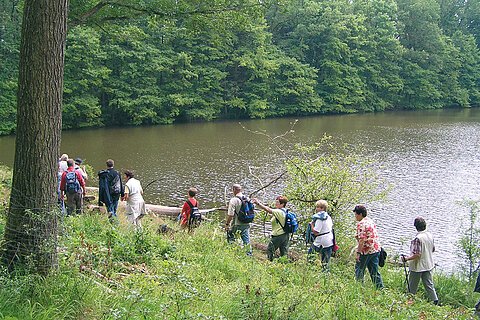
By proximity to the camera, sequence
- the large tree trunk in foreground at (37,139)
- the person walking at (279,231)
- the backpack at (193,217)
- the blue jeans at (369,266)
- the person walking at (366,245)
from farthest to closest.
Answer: the backpack at (193,217) < the person walking at (279,231) < the blue jeans at (369,266) < the person walking at (366,245) < the large tree trunk in foreground at (37,139)

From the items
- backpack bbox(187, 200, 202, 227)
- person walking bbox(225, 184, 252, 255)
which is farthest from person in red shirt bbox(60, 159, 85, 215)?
person walking bbox(225, 184, 252, 255)

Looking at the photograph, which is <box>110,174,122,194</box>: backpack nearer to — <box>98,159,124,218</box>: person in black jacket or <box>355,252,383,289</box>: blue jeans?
<box>98,159,124,218</box>: person in black jacket

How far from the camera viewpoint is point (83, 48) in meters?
37.3

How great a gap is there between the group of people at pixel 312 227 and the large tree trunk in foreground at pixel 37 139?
3.12 metres

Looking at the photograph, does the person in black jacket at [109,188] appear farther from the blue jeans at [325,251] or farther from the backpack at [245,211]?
the blue jeans at [325,251]

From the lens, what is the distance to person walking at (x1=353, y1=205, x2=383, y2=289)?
7363mm

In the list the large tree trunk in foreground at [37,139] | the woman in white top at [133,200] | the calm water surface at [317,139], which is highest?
the large tree trunk in foreground at [37,139]


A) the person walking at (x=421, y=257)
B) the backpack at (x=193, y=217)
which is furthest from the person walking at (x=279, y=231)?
the person walking at (x=421, y=257)

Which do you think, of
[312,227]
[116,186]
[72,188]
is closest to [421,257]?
[312,227]

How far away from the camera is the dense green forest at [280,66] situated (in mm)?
38344

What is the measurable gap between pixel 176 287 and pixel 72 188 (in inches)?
231

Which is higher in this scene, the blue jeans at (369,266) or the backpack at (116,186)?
the backpack at (116,186)

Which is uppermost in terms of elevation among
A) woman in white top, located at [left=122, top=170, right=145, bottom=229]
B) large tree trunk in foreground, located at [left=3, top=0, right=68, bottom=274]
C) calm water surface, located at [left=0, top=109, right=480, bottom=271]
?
large tree trunk in foreground, located at [left=3, top=0, right=68, bottom=274]

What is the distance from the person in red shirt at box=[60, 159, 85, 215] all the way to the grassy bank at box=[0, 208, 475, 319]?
2686mm
